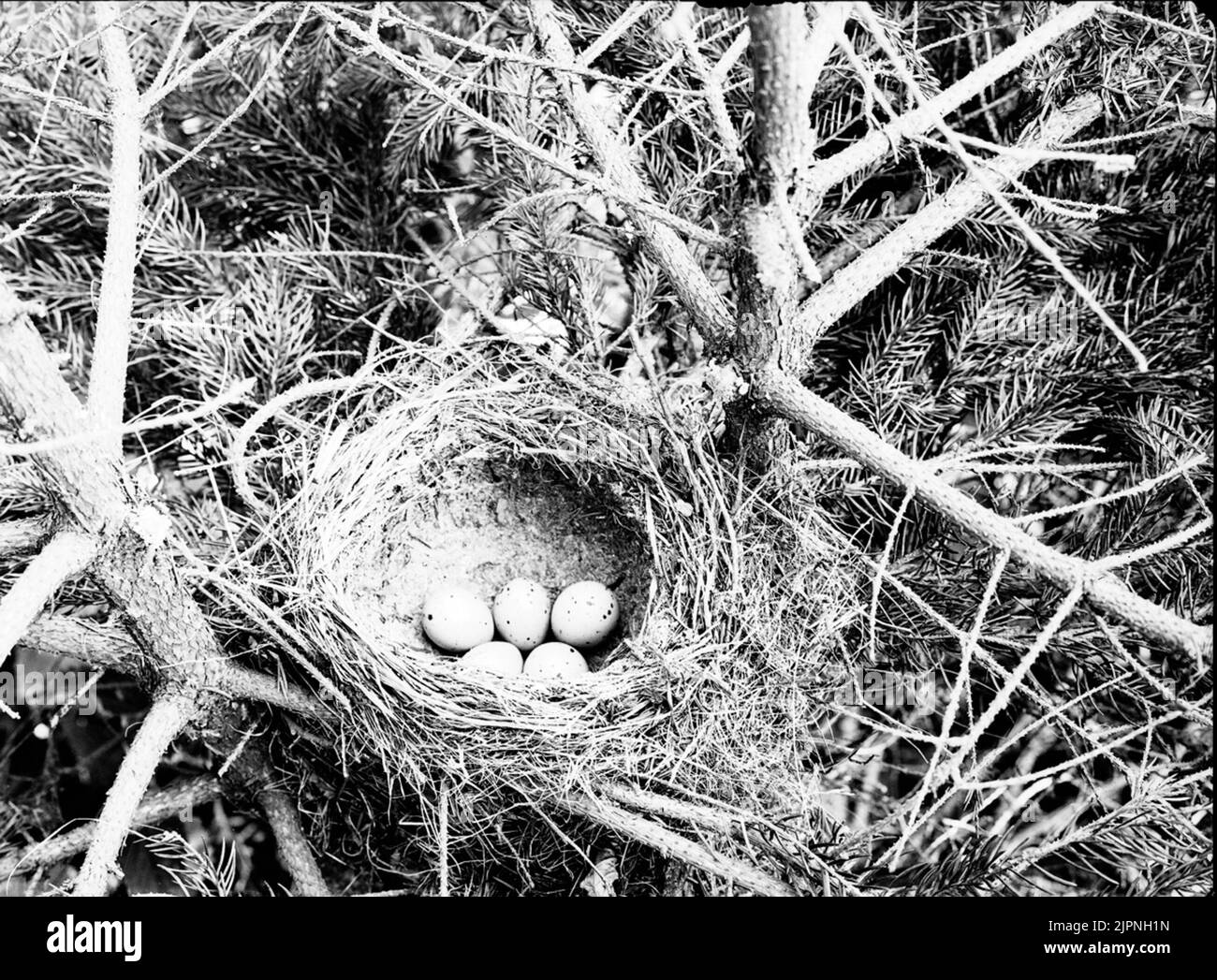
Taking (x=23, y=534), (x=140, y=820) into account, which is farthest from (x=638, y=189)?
(x=140, y=820)

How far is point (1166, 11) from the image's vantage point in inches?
54.7

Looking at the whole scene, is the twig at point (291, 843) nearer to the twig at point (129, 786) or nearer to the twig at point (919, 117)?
the twig at point (129, 786)

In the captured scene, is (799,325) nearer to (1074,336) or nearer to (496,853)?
(1074,336)

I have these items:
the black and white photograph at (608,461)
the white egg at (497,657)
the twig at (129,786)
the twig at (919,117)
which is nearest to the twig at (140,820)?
the black and white photograph at (608,461)

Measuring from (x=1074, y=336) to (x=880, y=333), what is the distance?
0.85 ft

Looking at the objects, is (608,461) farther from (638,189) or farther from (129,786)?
(129,786)

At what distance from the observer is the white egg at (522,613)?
63.7 inches

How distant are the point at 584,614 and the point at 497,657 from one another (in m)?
0.14

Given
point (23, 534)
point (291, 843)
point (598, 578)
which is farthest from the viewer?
point (598, 578)

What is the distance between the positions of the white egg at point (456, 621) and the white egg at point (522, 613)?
0.02m

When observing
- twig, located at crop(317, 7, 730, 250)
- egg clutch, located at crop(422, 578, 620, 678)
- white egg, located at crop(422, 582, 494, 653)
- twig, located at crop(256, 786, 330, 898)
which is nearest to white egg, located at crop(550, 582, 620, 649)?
egg clutch, located at crop(422, 578, 620, 678)

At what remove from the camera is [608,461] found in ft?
5.10

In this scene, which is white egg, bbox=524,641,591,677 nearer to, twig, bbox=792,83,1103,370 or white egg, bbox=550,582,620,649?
white egg, bbox=550,582,620,649

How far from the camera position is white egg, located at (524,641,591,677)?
1.51 m
